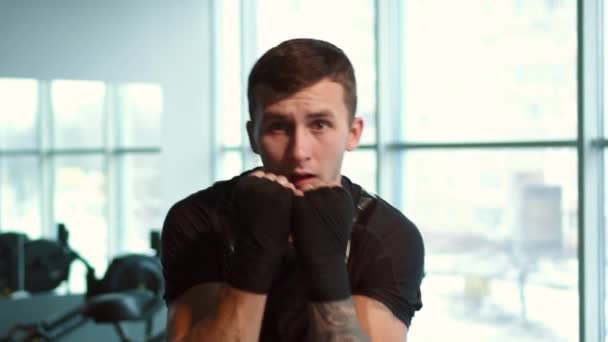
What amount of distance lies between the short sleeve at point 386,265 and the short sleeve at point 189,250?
0.24 m

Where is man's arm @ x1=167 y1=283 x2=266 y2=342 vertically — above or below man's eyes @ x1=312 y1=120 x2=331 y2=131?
below

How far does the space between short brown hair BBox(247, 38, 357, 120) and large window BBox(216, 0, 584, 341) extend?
2165 millimetres

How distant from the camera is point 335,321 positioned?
123 cm

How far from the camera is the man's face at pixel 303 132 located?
1273 mm

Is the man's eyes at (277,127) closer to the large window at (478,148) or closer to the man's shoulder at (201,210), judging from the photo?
the man's shoulder at (201,210)

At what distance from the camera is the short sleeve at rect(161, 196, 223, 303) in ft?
4.37

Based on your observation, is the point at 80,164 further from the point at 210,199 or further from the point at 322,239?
the point at 322,239

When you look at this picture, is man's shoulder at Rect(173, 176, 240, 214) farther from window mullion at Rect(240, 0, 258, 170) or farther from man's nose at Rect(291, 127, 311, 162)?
window mullion at Rect(240, 0, 258, 170)

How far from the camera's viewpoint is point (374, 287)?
1327 millimetres

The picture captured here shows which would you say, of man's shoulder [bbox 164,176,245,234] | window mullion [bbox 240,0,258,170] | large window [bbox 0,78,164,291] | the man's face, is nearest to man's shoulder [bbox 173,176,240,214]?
man's shoulder [bbox 164,176,245,234]

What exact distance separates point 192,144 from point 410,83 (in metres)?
1.70

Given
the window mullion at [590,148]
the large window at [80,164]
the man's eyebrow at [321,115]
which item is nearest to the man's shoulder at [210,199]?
the man's eyebrow at [321,115]

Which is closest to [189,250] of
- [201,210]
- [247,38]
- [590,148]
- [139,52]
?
[201,210]

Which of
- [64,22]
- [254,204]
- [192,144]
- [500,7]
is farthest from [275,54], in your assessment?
[192,144]
